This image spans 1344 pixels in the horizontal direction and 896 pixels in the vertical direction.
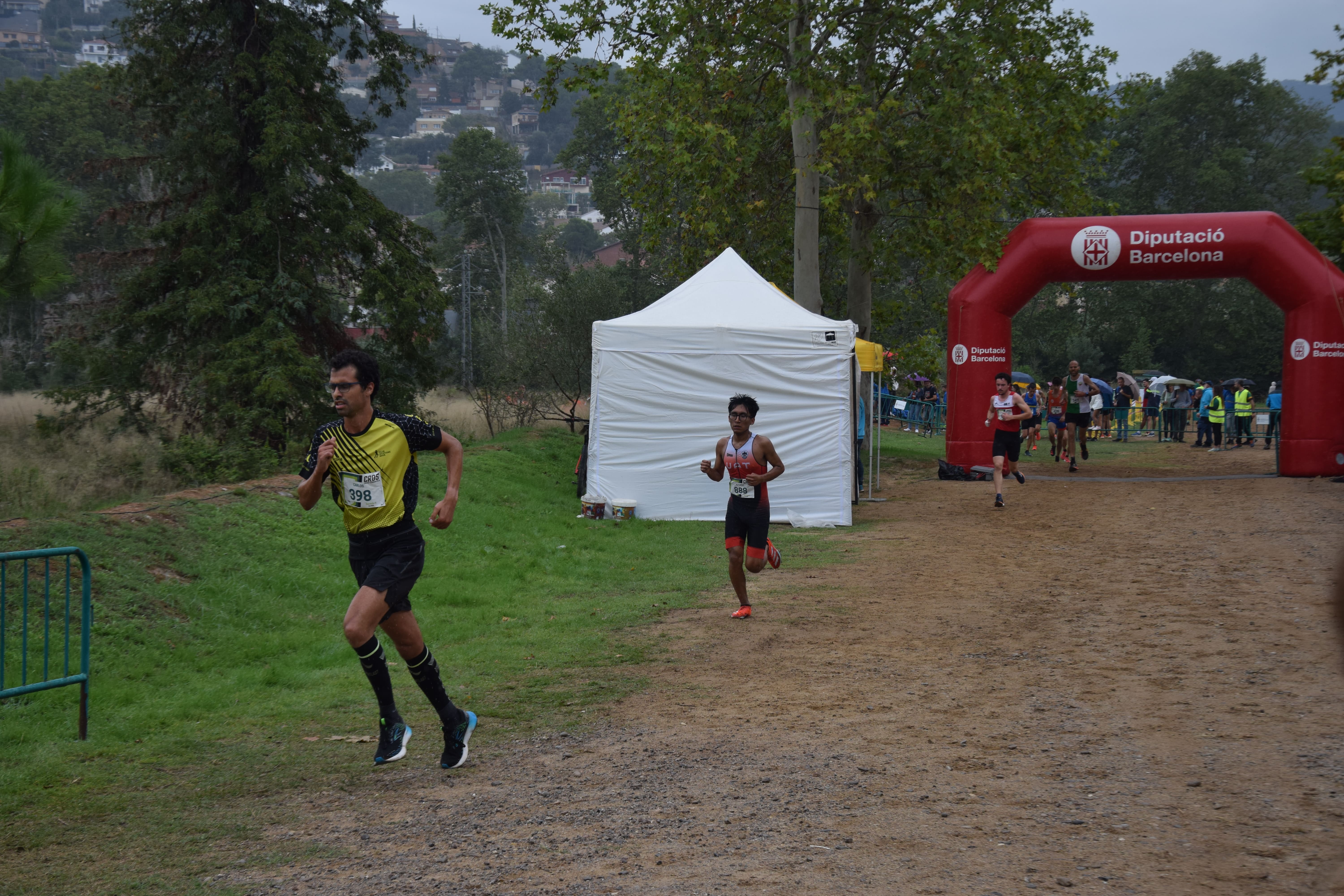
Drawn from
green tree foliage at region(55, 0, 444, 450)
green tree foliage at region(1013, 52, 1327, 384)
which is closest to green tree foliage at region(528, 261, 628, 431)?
green tree foliage at region(55, 0, 444, 450)

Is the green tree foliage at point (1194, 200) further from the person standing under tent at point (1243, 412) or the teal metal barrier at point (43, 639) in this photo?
the teal metal barrier at point (43, 639)

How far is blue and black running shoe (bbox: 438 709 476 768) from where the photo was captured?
604cm

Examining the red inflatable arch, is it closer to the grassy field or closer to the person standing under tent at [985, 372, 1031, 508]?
the person standing under tent at [985, 372, 1031, 508]

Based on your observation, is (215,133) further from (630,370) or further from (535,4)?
(630,370)

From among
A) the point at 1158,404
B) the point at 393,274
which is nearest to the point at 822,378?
the point at 393,274

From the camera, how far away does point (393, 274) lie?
870 inches

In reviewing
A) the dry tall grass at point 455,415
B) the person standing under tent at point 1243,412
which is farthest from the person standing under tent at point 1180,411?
the dry tall grass at point 455,415

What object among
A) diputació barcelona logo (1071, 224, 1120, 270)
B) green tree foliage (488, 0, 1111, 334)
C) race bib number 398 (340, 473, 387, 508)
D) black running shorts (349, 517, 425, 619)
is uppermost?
green tree foliage (488, 0, 1111, 334)

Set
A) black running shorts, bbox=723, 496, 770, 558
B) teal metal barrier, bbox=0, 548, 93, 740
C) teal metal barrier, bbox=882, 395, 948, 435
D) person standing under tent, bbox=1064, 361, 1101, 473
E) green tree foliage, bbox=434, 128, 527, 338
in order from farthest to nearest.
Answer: green tree foliage, bbox=434, 128, 527, 338 < teal metal barrier, bbox=882, 395, 948, 435 < person standing under tent, bbox=1064, 361, 1101, 473 < black running shorts, bbox=723, 496, 770, 558 < teal metal barrier, bbox=0, 548, 93, 740

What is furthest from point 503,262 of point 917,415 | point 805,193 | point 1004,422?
point 1004,422

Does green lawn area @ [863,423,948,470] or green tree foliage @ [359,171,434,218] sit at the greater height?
green tree foliage @ [359,171,434,218]

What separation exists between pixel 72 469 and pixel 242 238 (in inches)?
217

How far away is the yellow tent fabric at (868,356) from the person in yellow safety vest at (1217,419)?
15.2m

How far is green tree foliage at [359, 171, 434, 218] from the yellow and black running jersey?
16242 cm
